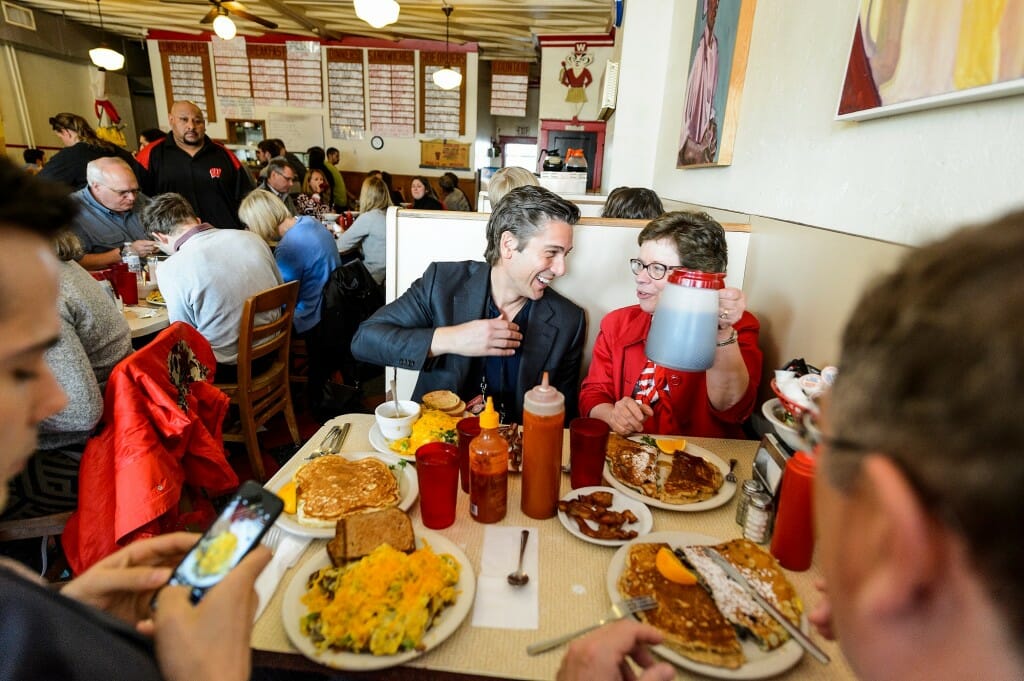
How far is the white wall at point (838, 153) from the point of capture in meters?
0.92

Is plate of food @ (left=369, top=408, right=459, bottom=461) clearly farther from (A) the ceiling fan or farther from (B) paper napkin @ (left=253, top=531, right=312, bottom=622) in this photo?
(A) the ceiling fan

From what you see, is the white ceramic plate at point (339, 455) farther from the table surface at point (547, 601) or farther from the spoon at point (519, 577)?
the spoon at point (519, 577)

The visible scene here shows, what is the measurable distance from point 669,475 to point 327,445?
0.85 m

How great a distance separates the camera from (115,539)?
1439 millimetres

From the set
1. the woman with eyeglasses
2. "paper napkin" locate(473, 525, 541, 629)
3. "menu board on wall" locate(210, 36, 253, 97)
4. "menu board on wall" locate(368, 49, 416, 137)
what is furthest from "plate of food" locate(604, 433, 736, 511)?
"menu board on wall" locate(210, 36, 253, 97)

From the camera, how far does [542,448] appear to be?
101 centimetres

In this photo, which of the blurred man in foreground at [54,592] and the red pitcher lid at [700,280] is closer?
the blurred man in foreground at [54,592]

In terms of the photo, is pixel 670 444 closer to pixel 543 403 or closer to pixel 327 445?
pixel 543 403

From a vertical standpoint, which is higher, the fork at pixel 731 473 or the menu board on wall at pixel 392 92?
the menu board on wall at pixel 392 92

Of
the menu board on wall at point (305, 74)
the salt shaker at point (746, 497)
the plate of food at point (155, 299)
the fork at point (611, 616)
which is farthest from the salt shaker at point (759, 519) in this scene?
the menu board on wall at point (305, 74)

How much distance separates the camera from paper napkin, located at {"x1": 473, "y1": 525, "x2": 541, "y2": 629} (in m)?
0.81

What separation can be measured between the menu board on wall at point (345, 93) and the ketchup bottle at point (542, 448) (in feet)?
28.7

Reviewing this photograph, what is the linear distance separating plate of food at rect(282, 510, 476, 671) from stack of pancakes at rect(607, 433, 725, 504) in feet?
1.52

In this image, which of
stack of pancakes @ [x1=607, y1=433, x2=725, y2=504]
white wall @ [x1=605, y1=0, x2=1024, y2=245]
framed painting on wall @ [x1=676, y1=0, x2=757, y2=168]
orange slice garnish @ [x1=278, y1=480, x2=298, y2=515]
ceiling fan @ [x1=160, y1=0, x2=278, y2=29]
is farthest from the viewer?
ceiling fan @ [x1=160, y1=0, x2=278, y2=29]
